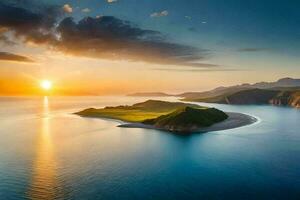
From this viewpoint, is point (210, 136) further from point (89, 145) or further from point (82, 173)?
point (82, 173)

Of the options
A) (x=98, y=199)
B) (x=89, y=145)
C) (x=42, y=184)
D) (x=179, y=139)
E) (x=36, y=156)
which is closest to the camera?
(x=98, y=199)

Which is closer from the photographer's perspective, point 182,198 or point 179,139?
point 182,198

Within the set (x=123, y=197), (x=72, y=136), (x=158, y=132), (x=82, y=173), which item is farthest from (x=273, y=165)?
(x=72, y=136)

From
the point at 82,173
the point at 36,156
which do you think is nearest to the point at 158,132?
the point at 36,156

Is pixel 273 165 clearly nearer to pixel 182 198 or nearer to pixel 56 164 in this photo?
pixel 182 198

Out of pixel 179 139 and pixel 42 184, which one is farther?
pixel 179 139

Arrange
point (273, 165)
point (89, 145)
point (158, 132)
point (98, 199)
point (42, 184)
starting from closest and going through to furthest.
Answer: point (98, 199), point (42, 184), point (273, 165), point (89, 145), point (158, 132)
